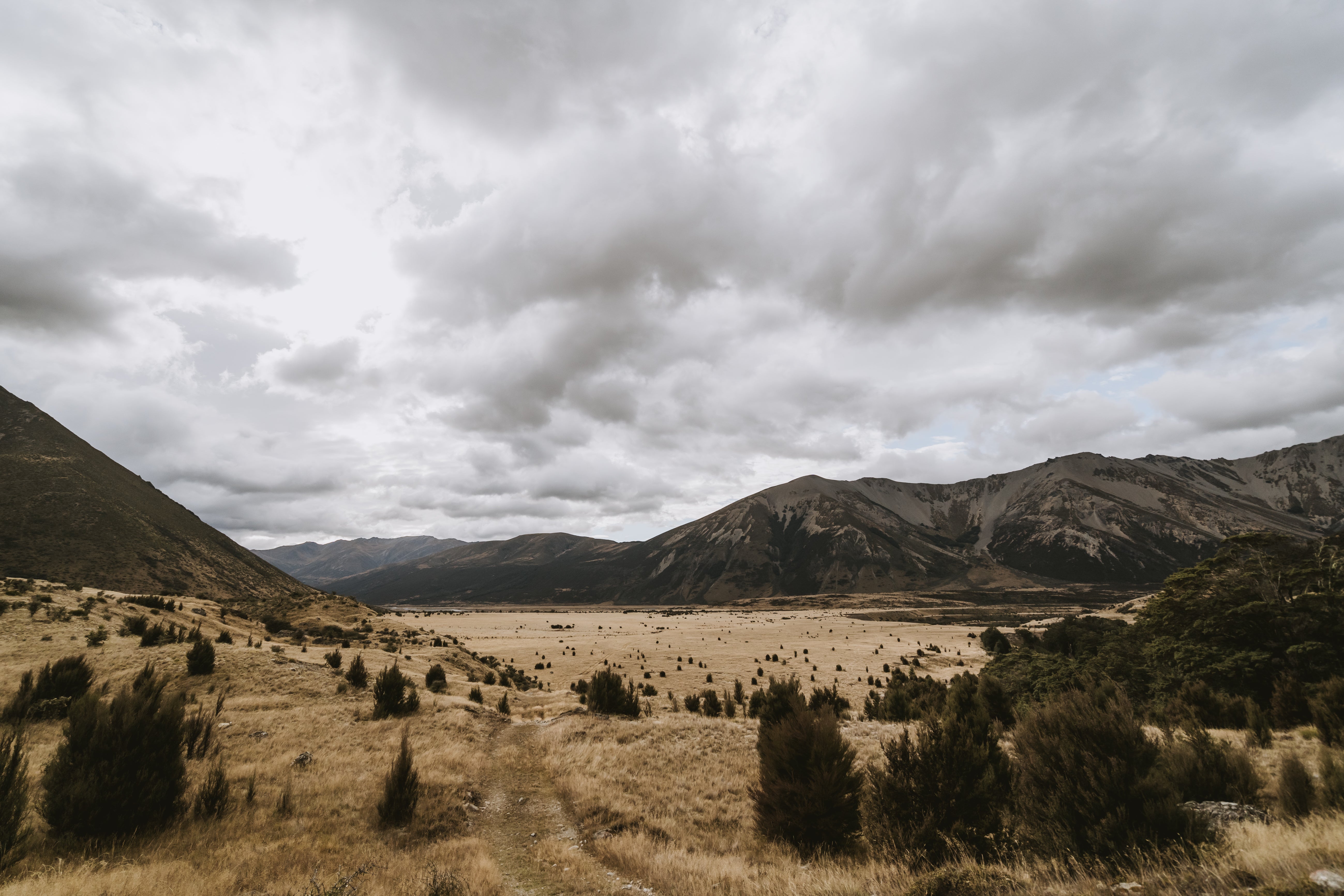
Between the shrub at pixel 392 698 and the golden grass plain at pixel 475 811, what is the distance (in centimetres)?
43

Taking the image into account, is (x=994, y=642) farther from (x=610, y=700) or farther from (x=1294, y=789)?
(x=1294, y=789)

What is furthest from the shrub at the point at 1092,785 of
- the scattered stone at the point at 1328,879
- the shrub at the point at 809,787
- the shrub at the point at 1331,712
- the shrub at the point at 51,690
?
the shrub at the point at 51,690

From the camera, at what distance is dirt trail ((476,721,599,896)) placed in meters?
8.42

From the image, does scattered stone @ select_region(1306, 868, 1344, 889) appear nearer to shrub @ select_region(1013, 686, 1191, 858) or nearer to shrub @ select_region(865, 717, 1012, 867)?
shrub @ select_region(1013, 686, 1191, 858)

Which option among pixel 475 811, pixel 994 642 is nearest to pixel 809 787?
pixel 475 811

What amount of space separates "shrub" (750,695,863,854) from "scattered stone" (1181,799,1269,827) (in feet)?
15.6

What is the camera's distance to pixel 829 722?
9859 millimetres

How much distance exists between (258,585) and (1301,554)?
114 m

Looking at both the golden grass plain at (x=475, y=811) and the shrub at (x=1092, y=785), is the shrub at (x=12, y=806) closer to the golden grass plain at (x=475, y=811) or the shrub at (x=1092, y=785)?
the golden grass plain at (x=475, y=811)

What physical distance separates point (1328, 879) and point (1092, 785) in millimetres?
2951

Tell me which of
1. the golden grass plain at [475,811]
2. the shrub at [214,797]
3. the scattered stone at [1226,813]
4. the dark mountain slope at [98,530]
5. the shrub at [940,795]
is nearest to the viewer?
the golden grass plain at [475,811]

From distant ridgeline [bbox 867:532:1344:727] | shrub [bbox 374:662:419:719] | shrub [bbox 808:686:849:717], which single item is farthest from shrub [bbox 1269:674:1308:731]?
shrub [bbox 374:662:419:719]

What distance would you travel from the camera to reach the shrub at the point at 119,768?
781cm

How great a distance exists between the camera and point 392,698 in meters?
17.4
